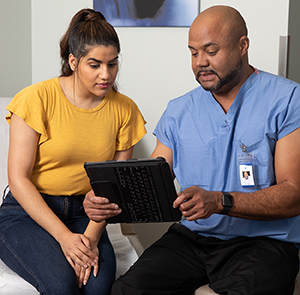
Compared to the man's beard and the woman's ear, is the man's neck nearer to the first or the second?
the man's beard

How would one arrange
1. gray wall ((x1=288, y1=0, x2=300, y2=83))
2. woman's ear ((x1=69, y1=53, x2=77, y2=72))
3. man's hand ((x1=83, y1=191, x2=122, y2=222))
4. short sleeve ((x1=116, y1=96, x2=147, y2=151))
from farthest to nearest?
gray wall ((x1=288, y1=0, x2=300, y2=83))
short sleeve ((x1=116, y1=96, x2=147, y2=151))
woman's ear ((x1=69, y1=53, x2=77, y2=72))
man's hand ((x1=83, y1=191, x2=122, y2=222))

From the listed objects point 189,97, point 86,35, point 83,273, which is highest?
point 86,35

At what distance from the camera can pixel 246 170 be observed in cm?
127

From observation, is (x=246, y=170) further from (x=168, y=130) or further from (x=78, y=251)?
(x=78, y=251)

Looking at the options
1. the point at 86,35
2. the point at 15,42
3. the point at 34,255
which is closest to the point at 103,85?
the point at 86,35

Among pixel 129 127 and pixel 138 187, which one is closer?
pixel 138 187

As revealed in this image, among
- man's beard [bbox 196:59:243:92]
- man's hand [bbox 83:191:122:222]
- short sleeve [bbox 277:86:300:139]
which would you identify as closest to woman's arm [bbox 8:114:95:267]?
man's hand [bbox 83:191:122:222]

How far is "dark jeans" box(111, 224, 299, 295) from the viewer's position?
3.66ft

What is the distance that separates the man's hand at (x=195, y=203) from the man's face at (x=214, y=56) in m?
0.40

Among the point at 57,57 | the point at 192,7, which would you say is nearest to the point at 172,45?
the point at 192,7

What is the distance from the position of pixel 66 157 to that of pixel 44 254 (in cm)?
34

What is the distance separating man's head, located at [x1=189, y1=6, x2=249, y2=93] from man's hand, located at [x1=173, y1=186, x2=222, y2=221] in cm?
40

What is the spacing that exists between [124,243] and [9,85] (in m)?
1.08

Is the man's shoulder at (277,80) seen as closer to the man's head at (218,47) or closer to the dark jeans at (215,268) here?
the man's head at (218,47)
